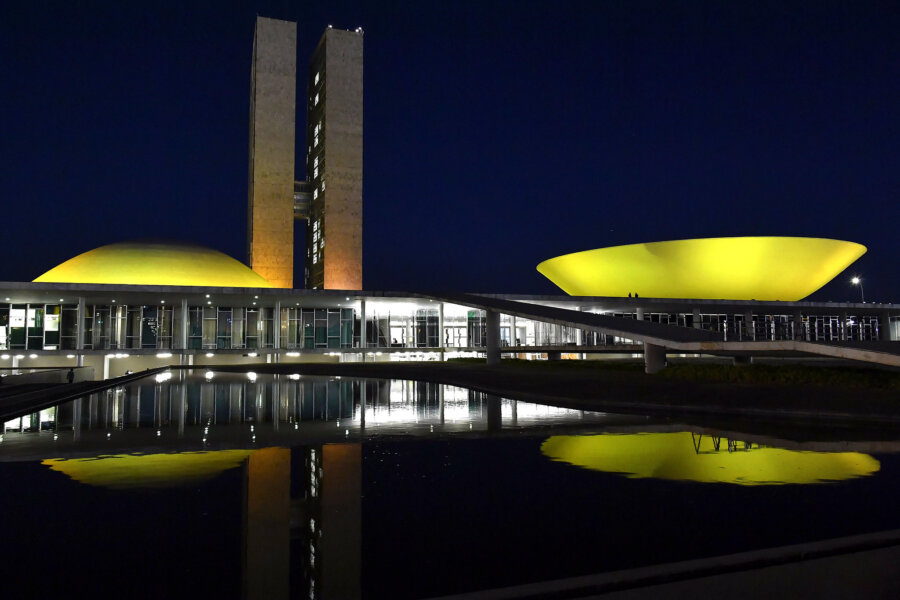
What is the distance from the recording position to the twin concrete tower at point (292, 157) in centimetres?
7169

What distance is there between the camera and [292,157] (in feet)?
241

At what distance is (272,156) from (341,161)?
23.8ft

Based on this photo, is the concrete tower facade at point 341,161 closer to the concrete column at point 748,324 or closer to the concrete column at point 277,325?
the concrete column at point 277,325

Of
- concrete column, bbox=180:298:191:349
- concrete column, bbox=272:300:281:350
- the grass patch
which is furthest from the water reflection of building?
concrete column, bbox=272:300:281:350

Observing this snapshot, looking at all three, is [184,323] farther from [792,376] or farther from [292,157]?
[792,376]

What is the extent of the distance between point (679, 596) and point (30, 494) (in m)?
6.00

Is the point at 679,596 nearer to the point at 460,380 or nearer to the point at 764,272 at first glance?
the point at 460,380

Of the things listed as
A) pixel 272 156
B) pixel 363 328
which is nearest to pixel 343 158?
pixel 272 156

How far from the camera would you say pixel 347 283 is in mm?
70688

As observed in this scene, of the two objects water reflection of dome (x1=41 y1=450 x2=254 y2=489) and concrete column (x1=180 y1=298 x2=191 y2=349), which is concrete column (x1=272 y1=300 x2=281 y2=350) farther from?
water reflection of dome (x1=41 y1=450 x2=254 y2=489)

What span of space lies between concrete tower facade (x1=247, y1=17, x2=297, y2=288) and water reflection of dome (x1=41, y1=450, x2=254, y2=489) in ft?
209

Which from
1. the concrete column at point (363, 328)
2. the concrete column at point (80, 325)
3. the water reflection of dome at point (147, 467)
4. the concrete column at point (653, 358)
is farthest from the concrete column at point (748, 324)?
the water reflection of dome at point (147, 467)

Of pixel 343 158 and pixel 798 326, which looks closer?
pixel 798 326

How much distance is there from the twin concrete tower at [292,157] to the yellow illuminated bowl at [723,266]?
28109 mm
